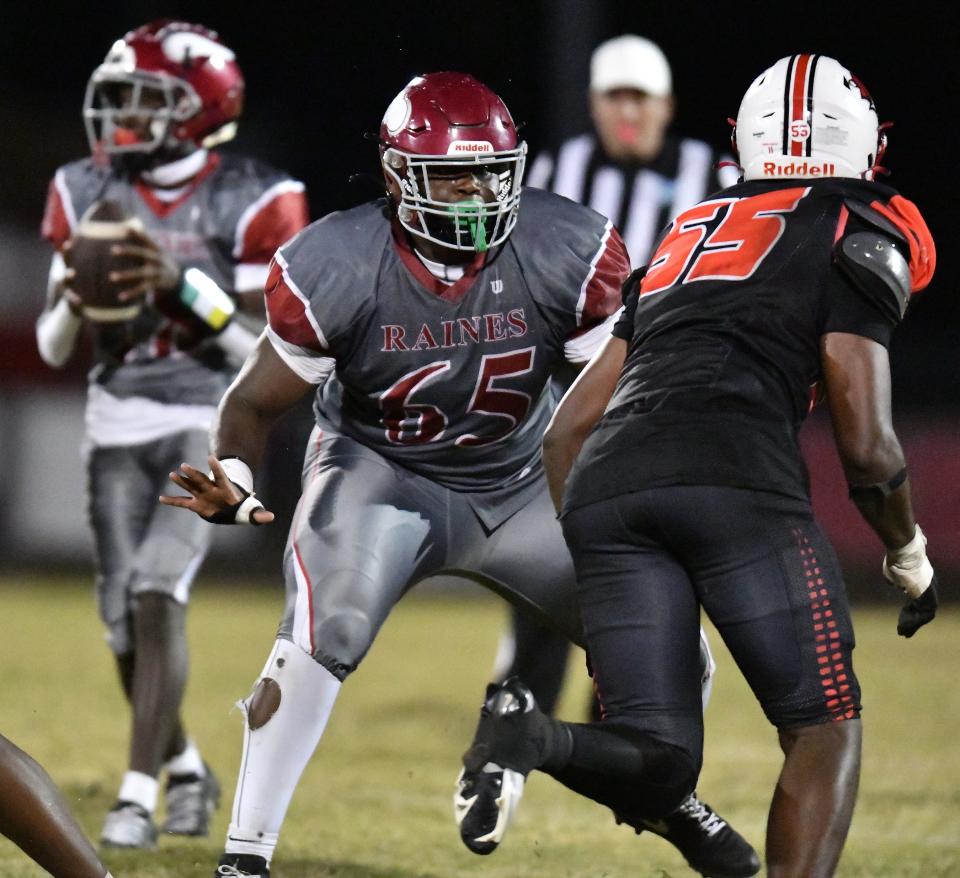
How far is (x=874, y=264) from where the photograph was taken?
124 inches

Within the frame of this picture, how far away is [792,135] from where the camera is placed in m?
3.36

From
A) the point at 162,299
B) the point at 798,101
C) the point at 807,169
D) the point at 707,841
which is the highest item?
the point at 798,101

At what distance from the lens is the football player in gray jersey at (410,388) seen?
365 centimetres

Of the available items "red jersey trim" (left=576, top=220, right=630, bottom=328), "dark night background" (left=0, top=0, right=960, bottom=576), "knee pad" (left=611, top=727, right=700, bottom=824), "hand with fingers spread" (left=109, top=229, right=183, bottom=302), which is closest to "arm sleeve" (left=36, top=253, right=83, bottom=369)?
"hand with fingers spread" (left=109, top=229, right=183, bottom=302)

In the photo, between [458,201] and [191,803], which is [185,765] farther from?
[458,201]

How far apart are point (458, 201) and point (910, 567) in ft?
4.12

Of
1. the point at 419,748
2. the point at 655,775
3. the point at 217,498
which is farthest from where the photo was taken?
the point at 419,748

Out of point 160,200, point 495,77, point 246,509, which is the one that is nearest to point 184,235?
point 160,200

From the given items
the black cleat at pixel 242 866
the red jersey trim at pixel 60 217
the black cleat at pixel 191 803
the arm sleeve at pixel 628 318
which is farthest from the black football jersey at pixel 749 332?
the red jersey trim at pixel 60 217

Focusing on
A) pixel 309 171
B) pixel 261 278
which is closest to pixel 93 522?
pixel 261 278

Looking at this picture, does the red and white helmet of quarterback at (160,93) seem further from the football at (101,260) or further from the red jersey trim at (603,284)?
the red jersey trim at (603,284)

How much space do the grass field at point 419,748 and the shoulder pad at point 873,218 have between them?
1.72 m

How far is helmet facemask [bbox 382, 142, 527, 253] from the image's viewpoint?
381 cm

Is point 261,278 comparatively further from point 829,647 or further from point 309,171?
point 309,171
